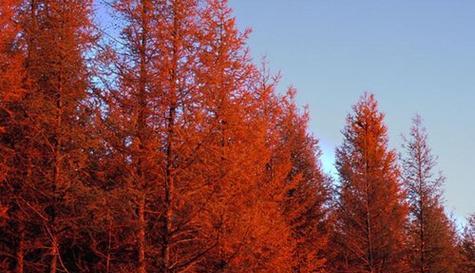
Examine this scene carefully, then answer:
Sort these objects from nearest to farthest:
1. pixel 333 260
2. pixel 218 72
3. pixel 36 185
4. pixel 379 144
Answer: pixel 218 72 < pixel 36 185 < pixel 379 144 < pixel 333 260

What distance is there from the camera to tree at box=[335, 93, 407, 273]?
25562 mm

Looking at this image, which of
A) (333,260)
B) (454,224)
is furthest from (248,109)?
(454,224)

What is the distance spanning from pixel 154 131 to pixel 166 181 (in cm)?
100

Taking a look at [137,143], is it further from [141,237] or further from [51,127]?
[51,127]

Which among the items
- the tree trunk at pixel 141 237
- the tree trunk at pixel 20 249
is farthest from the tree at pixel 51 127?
the tree trunk at pixel 141 237

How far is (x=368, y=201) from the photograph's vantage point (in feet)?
84.5

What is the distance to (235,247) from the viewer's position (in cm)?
1216

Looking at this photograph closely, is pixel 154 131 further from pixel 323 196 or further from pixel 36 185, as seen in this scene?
pixel 323 196

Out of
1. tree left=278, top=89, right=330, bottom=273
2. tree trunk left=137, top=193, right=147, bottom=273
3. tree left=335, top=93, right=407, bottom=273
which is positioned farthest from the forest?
tree left=335, top=93, right=407, bottom=273

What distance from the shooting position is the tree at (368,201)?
25562mm

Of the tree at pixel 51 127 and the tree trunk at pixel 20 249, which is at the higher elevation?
the tree at pixel 51 127

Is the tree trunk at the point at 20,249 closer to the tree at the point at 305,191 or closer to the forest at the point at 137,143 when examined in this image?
the forest at the point at 137,143

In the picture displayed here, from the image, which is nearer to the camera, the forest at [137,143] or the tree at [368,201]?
the forest at [137,143]

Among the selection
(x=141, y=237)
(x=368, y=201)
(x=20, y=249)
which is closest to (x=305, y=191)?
(x=368, y=201)
